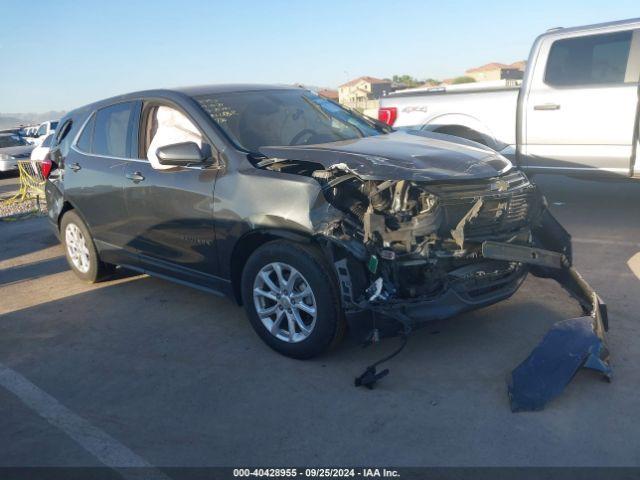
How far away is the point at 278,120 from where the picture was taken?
5090 mm

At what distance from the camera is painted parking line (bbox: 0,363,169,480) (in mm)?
3145

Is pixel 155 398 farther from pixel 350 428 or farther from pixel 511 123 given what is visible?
pixel 511 123

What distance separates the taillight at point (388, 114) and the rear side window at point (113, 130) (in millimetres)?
4008

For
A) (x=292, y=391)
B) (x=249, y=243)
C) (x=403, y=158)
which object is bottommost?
(x=292, y=391)

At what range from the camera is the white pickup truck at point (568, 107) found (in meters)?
6.82

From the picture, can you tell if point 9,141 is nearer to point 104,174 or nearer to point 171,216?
point 104,174

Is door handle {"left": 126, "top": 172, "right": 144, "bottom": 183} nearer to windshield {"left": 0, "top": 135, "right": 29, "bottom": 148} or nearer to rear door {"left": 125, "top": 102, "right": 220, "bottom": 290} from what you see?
rear door {"left": 125, "top": 102, "right": 220, "bottom": 290}

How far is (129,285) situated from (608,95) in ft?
17.9

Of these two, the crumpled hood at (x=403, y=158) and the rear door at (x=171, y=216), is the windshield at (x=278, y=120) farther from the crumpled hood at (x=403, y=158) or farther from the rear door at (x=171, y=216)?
the rear door at (x=171, y=216)

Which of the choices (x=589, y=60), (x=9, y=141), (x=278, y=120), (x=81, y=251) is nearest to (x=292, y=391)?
(x=278, y=120)

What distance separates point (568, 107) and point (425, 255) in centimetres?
427

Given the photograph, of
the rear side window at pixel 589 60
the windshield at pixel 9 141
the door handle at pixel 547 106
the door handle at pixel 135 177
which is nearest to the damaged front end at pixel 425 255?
the door handle at pixel 135 177

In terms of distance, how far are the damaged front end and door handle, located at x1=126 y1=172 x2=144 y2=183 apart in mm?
1757

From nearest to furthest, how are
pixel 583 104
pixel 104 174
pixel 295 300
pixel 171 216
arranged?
pixel 295 300 → pixel 171 216 → pixel 104 174 → pixel 583 104
